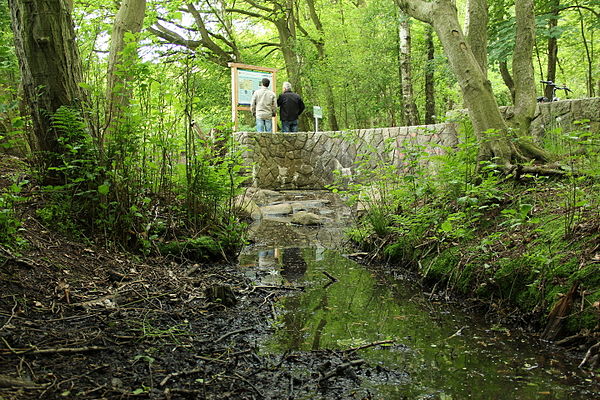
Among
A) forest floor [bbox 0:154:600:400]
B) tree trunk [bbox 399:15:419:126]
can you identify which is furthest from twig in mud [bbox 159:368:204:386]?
tree trunk [bbox 399:15:419:126]

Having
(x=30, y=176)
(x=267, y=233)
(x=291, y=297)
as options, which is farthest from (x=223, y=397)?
(x=267, y=233)

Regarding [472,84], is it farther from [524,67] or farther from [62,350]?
[62,350]

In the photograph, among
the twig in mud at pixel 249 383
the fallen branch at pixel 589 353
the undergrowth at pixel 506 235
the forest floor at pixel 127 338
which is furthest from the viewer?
the undergrowth at pixel 506 235

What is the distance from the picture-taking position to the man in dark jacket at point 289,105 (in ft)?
45.3

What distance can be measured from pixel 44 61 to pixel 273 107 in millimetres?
10120

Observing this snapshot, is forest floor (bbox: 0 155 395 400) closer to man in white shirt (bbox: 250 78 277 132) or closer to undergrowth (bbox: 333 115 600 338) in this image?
undergrowth (bbox: 333 115 600 338)

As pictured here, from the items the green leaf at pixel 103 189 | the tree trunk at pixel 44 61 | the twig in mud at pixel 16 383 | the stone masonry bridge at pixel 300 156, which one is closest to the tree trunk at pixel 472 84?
the green leaf at pixel 103 189

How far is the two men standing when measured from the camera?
1344 cm

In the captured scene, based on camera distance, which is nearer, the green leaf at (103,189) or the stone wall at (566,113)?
the green leaf at (103,189)

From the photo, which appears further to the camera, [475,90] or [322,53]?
[322,53]

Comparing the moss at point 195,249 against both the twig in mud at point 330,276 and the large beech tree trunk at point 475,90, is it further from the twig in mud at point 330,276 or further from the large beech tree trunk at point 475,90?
the large beech tree trunk at point 475,90

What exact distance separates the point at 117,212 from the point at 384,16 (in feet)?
42.4

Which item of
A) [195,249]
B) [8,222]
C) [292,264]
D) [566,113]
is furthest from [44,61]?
[566,113]

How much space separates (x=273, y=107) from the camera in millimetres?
13641
